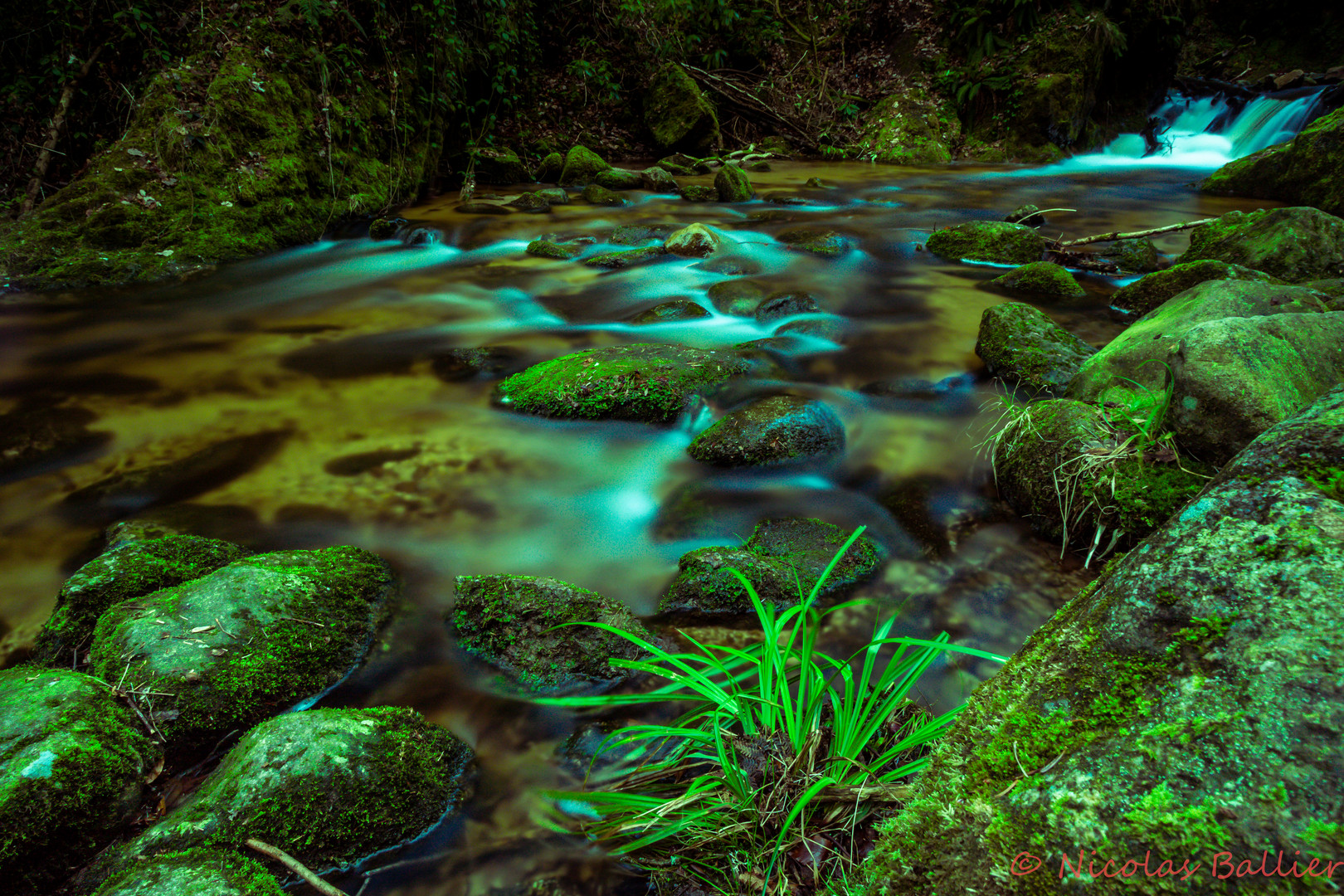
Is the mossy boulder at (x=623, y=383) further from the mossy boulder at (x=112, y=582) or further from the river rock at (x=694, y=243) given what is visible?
the river rock at (x=694, y=243)

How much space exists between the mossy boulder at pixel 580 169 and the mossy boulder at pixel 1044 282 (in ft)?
23.2

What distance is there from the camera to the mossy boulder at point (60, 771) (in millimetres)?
1626

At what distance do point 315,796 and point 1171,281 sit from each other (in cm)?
686

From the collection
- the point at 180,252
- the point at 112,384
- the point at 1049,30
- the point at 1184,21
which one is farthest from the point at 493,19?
the point at 1184,21

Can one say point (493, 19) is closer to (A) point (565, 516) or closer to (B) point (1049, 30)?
(A) point (565, 516)

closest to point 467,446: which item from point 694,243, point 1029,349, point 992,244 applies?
point 1029,349

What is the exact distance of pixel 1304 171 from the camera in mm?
8570

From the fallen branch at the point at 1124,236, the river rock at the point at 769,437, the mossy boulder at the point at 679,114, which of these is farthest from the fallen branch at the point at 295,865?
the mossy boulder at the point at 679,114

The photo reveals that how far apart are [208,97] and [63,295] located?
2775 millimetres

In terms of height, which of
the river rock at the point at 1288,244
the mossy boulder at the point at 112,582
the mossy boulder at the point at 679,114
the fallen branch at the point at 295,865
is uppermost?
the mossy boulder at the point at 679,114

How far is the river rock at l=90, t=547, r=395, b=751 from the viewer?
2072 millimetres

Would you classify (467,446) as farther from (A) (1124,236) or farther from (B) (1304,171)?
(B) (1304,171)

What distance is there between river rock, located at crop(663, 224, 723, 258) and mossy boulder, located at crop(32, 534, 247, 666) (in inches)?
239

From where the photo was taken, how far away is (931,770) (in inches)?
46.3
